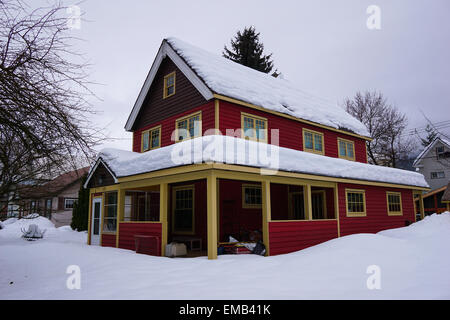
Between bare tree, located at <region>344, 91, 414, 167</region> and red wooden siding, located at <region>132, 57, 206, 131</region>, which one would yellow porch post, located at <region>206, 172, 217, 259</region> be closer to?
red wooden siding, located at <region>132, 57, 206, 131</region>

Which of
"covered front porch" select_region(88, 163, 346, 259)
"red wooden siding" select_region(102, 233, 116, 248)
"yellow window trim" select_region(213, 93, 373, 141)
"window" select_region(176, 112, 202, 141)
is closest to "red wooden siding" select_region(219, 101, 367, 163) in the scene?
"yellow window trim" select_region(213, 93, 373, 141)

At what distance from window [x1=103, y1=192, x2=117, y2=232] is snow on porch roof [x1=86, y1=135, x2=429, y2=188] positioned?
1.73m

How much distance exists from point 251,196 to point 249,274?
7237 mm

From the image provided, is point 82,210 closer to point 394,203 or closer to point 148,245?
point 148,245

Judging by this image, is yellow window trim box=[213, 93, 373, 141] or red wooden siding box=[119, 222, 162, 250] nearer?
red wooden siding box=[119, 222, 162, 250]

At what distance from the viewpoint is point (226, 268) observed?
8.23 m

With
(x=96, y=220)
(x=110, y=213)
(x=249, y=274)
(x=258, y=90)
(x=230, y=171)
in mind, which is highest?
(x=258, y=90)

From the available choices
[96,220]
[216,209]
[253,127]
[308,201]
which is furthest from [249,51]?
[216,209]

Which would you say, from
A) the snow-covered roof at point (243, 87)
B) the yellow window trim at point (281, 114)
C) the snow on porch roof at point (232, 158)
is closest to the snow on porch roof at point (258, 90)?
the snow-covered roof at point (243, 87)

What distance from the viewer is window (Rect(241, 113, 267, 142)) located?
44.4ft

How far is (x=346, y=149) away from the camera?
18734mm

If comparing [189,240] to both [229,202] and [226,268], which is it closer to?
[229,202]

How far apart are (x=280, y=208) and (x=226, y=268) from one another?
7922mm

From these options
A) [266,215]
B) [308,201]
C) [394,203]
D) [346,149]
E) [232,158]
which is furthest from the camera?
[346,149]
